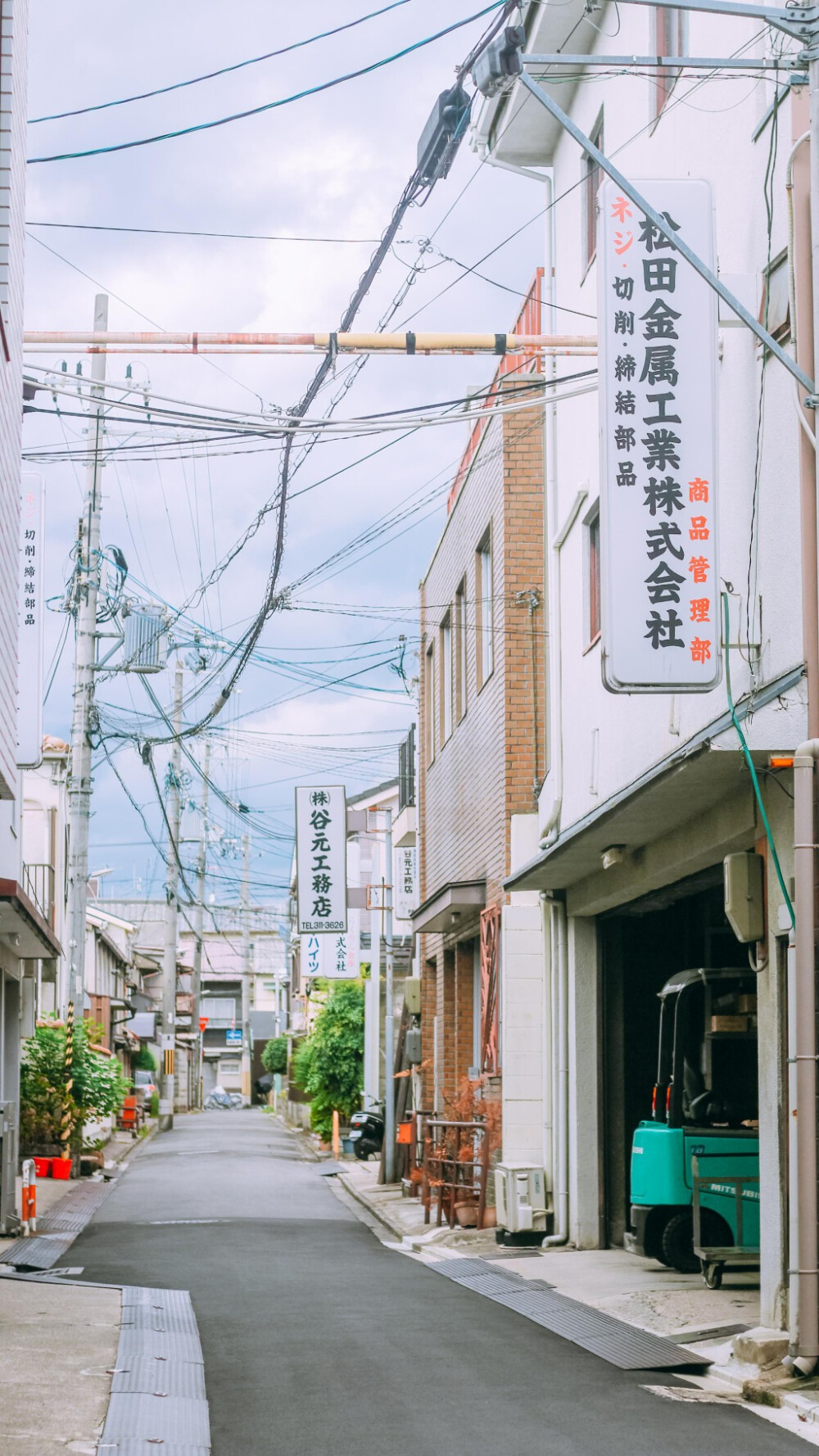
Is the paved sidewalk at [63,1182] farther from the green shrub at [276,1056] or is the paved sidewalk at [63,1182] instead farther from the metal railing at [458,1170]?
the green shrub at [276,1056]

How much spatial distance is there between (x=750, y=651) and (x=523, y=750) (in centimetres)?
900

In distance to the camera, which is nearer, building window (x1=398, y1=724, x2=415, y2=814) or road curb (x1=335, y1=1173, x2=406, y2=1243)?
road curb (x1=335, y1=1173, x2=406, y2=1243)

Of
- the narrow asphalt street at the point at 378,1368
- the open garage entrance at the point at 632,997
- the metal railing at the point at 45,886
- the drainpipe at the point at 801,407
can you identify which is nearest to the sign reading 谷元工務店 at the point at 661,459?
the drainpipe at the point at 801,407

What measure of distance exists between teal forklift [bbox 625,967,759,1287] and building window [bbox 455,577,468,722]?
9660 millimetres

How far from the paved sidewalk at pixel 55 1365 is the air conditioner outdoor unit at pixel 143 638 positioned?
21.4m

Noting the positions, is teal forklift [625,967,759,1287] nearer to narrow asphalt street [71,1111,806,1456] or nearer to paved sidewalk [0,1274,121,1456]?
narrow asphalt street [71,1111,806,1456]

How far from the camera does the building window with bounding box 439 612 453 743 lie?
24.6 metres

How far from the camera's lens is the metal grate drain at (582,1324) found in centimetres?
942

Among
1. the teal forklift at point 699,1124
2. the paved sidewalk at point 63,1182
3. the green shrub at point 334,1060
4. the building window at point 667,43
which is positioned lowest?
the paved sidewalk at point 63,1182

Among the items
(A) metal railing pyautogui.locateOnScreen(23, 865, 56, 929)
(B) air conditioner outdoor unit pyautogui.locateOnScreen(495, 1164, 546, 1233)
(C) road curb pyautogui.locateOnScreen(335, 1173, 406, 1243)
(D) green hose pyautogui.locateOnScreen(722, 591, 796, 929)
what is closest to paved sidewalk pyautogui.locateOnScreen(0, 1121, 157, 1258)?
(C) road curb pyautogui.locateOnScreen(335, 1173, 406, 1243)

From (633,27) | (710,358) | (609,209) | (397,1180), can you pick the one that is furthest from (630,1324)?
(397,1180)

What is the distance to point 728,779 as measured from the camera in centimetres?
1042

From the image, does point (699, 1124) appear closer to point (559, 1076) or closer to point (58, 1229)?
point (559, 1076)

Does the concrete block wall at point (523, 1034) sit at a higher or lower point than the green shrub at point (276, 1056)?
higher
